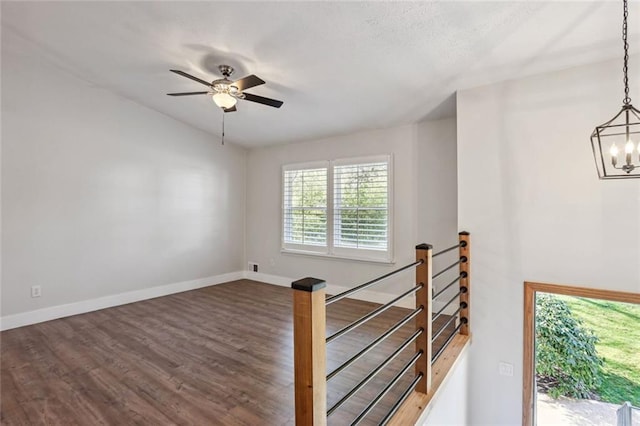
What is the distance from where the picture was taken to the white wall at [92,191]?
3748mm

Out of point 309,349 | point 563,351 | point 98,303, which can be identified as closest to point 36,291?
point 98,303

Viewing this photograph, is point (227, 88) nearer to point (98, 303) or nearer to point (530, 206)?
point (530, 206)

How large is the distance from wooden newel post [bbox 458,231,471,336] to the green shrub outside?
598 millimetres

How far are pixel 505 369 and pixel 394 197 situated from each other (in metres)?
2.37

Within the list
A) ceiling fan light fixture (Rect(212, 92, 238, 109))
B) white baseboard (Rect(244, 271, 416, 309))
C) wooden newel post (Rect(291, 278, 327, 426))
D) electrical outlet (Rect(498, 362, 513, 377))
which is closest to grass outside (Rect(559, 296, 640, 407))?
electrical outlet (Rect(498, 362, 513, 377))

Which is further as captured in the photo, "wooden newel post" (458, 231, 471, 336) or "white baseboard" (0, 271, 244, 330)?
"white baseboard" (0, 271, 244, 330)

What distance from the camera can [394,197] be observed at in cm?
452

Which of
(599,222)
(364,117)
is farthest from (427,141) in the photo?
(599,222)

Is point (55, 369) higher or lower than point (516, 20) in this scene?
lower

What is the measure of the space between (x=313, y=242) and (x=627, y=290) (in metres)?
3.82

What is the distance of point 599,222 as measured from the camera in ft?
8.84

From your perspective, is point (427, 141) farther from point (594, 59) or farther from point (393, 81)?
point (594, 59)

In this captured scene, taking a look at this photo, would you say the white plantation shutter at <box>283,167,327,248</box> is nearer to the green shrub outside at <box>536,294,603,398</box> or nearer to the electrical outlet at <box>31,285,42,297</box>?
the green shrub outside at <box>536,294,603,398</box>

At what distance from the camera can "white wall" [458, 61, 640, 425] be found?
267 centimetres
